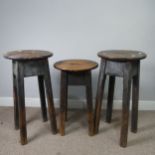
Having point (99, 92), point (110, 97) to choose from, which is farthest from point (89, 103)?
point (110, 97)

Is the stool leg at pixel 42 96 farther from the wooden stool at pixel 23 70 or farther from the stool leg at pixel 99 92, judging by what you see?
the stool leg at pixel 99 92

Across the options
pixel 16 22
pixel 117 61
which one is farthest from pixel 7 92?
pixel 117 61

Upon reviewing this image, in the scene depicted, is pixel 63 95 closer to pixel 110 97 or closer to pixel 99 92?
pixel 99 92

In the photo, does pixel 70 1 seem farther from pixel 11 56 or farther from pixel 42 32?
pixel 11 56

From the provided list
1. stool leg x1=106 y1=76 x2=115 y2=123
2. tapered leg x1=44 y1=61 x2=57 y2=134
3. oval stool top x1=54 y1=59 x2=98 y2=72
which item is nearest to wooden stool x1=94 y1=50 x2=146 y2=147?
oval stool top x1=54 y1=59 x2=98 y2=72

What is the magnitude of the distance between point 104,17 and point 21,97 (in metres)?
1.17

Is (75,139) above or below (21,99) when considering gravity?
below

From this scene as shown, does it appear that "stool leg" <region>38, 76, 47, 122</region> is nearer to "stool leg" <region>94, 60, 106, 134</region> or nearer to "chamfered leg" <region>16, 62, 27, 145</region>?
"chamfered leg" <region>16, 62, 27, 145</region>

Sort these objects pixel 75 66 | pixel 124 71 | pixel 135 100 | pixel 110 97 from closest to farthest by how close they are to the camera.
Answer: pixel 124 71 → pixel 75 66 → pixel 135 100 → pixel 110 97

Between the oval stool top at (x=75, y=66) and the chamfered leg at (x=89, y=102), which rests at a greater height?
the oval stool top at (x=75, y=66)

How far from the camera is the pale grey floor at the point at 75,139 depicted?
181 centimetres

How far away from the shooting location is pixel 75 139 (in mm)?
1987

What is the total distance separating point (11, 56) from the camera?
185cm

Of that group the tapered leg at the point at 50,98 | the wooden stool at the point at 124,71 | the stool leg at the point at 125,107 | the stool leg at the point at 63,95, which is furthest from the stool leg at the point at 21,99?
the stool leg at the point at 125,107
